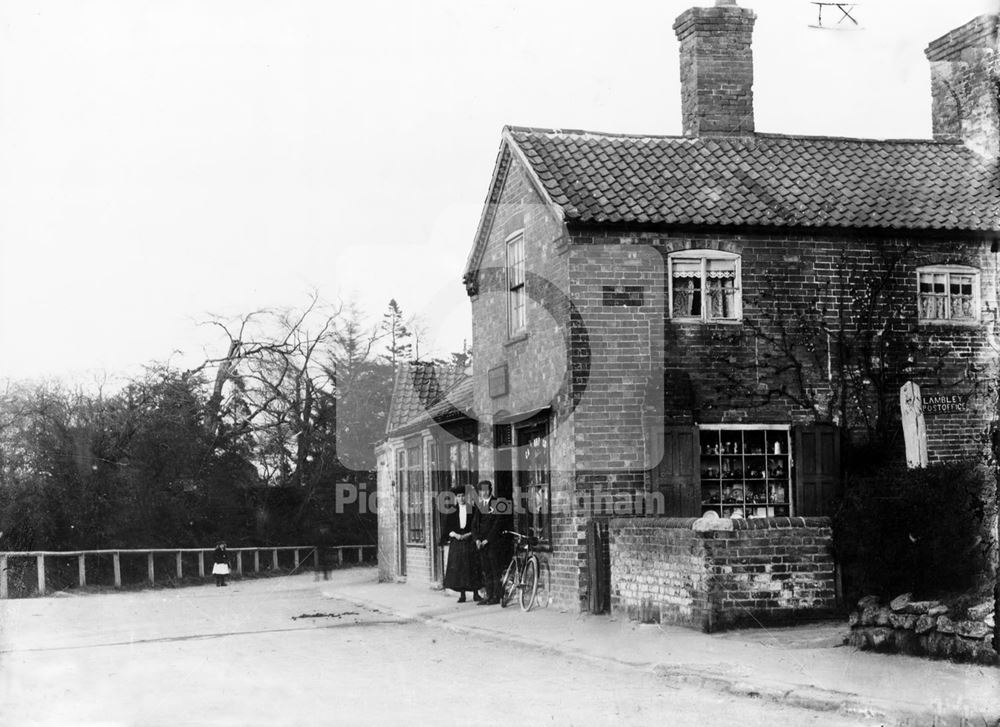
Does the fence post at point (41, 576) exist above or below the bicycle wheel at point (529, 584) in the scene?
below

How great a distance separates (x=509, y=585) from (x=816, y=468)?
190 inches

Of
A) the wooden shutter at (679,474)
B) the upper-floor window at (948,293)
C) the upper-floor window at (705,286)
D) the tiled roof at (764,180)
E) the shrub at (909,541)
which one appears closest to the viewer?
the shrub at (909,541)

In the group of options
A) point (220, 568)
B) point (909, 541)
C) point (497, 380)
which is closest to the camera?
A: point (909, 541)

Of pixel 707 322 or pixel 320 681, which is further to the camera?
pixel 707 322

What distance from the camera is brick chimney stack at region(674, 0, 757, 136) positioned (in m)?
19.1

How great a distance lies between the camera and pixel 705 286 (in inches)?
686

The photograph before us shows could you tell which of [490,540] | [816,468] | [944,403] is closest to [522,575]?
[490,540]

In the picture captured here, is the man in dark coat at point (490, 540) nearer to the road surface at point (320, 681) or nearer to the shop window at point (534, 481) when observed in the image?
the shop window at point (534, 481)

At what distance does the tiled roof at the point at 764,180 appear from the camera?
1745 cm

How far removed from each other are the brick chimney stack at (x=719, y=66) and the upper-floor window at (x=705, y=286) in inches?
110

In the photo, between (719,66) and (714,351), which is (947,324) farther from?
(719,66)

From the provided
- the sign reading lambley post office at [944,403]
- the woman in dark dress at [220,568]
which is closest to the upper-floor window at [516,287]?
the sign reading lambley post office at [944,403]

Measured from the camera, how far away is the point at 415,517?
25875 millimetres

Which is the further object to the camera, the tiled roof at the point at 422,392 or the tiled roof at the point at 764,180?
the tiled roof at the point at 422,392
